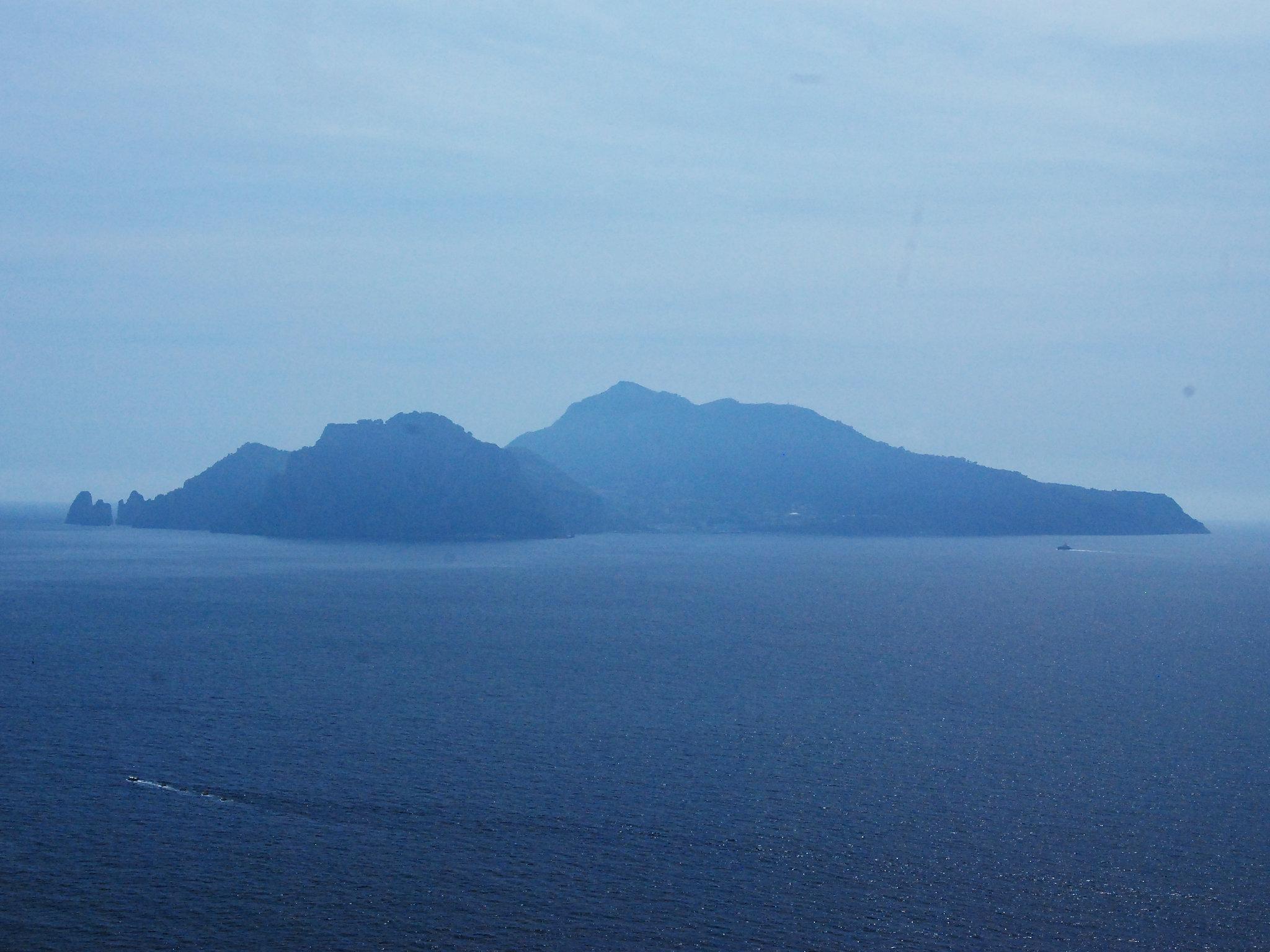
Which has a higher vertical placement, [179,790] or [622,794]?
[622,794]

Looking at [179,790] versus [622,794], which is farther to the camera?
[622,794]

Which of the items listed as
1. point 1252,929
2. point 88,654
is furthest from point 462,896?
point 88,654

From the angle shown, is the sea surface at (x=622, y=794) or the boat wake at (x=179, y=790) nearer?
the sea surface at (x=622, y=794)

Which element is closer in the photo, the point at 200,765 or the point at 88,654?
the point at 200,765

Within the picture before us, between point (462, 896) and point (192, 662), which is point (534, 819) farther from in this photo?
point (192, 662)

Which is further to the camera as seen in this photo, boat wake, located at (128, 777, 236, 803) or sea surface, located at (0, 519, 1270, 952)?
boat wake, located at (128, 777, 236, 803)
